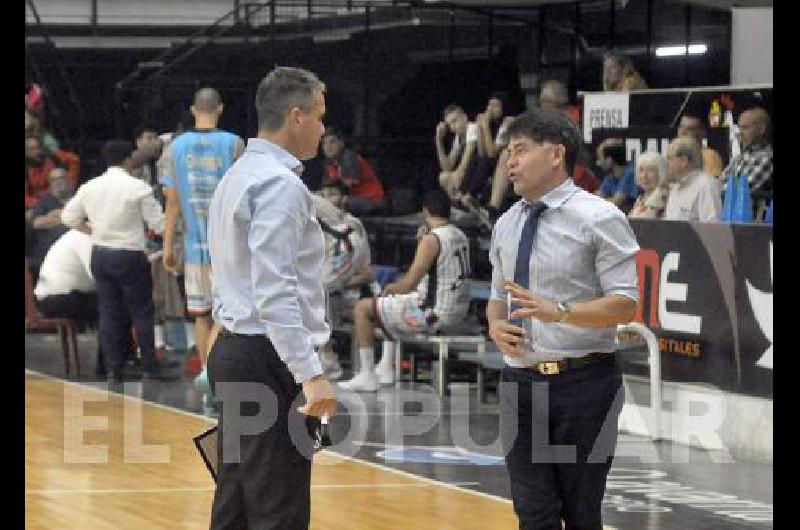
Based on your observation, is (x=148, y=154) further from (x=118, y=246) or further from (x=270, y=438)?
(x=270, y=438)

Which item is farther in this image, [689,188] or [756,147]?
[756,147]

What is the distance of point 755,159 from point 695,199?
74cm

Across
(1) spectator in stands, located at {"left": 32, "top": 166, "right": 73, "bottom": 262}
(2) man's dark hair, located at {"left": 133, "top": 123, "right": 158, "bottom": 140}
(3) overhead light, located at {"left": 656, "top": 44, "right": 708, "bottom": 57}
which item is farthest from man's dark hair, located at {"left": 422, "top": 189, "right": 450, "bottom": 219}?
(2) man's dark hair, located at {"left": 133, "top": 123, "right": 158, "bottom": 140}

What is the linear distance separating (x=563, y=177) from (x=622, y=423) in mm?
5900

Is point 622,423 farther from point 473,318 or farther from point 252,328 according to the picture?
point 252,328

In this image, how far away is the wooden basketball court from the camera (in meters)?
8.59

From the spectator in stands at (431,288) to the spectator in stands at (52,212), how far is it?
16.5 feet

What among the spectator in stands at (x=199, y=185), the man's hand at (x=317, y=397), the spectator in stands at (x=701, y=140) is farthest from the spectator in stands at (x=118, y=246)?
the man's hand at (x=317, y=397)

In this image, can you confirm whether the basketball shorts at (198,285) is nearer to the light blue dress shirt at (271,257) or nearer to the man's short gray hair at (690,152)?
the man's short gray hair at (690,152)

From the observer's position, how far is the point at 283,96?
5621mm

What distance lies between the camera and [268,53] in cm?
2117

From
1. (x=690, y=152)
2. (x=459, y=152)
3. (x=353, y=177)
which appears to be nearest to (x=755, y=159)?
(x=690, y=152)

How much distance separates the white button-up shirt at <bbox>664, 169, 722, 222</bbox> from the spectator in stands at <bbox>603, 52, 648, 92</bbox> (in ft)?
9.81

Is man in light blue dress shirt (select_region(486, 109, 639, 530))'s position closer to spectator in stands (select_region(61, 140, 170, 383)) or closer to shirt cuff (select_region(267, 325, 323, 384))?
shirt cuff (select_region(267, 325, 323, 384))
